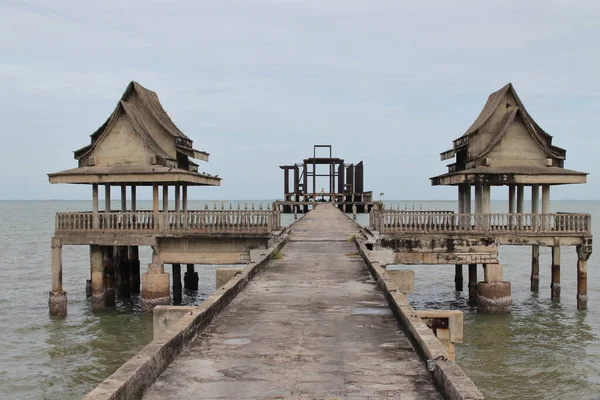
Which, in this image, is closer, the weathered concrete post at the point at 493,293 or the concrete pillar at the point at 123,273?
the weathered concrete post at the point at 493,293

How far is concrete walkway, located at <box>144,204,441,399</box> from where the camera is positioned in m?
7.09

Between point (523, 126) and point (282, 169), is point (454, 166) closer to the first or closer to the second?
point (523, 126)

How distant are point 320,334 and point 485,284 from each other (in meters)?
15.3

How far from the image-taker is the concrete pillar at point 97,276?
79.8ft

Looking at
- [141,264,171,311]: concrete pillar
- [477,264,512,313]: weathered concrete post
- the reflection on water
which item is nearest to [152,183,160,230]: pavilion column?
[141,264,171,311]: concrete pillar

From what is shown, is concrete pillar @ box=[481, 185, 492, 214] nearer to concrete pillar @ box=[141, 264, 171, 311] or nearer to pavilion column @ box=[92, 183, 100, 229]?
concrete pillar @ box=[141, 264, 171, 311]

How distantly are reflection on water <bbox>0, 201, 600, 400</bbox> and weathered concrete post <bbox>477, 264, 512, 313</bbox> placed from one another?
39 centimetres

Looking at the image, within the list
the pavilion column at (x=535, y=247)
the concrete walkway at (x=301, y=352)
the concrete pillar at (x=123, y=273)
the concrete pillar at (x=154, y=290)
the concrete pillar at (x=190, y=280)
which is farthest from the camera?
the concrete pillar at (x=190, y=280)

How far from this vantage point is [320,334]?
9.58 meters

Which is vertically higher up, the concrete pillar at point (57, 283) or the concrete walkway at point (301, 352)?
the concrete walkway at point (301, 352)

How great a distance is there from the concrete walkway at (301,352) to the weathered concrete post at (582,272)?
1328 cm

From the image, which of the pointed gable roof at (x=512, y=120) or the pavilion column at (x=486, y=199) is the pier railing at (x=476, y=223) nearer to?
the pavilion column at (x=486, y=199)

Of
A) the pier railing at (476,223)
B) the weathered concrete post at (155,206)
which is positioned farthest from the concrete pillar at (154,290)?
the pier railing at (476,223)

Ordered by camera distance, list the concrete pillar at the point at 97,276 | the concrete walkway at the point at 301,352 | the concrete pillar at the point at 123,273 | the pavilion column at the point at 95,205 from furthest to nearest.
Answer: the concrete pillar at the point at 123,273, the concrete pillar at the point at 97,276, the pavilion column at the point at 95,205, the concrete walkway at the point at 301,352
